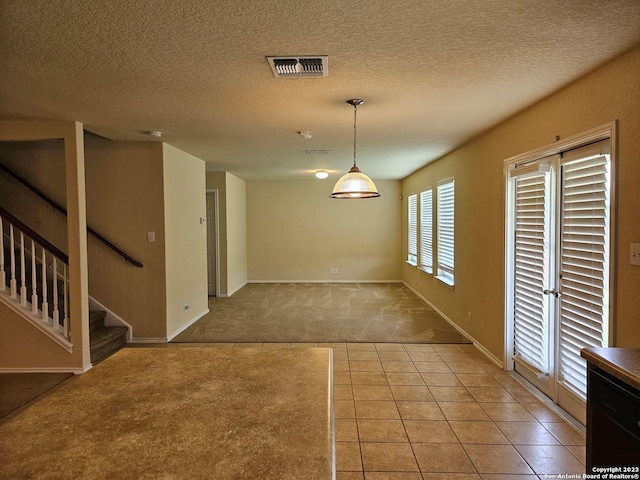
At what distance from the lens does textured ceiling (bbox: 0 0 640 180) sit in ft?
5.60

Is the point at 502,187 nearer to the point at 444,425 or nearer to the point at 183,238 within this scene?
the point at 444,425

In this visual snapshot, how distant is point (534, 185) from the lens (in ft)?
10.2

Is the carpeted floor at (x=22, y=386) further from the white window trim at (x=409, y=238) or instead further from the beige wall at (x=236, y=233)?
the white window trim at (x=409, y=238)

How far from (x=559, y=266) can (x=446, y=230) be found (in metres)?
2.74

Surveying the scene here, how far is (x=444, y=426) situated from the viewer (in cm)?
266

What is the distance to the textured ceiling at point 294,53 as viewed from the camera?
1708mm

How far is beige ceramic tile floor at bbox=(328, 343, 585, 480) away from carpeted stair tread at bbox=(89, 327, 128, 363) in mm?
2521

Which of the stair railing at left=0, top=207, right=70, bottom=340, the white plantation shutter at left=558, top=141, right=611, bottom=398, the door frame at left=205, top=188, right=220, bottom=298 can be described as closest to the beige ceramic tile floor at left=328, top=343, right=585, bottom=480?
the white plantation shutter at left=558, top=141, right=611, bottom=398

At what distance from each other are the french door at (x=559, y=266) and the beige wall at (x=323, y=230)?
17.2ft

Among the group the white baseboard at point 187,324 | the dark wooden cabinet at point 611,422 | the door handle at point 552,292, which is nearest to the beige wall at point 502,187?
the door handle at point 552,292

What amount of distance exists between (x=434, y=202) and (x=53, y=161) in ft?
17.3

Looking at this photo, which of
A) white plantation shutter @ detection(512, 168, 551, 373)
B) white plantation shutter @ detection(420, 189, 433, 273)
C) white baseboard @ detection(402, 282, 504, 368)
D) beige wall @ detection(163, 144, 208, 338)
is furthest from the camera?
white plantation shutter @ detection(420, 189, 433, 273)

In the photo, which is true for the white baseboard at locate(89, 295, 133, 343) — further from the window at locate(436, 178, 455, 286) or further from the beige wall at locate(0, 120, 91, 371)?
the window at locate(436, 178, 455, 286)

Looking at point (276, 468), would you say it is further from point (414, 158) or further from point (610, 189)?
point (414, 158)
